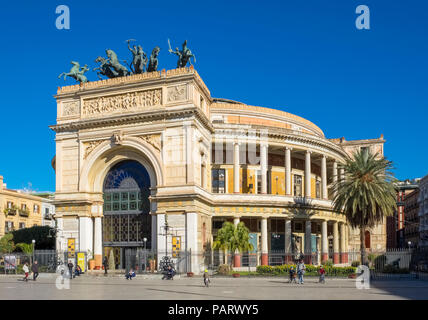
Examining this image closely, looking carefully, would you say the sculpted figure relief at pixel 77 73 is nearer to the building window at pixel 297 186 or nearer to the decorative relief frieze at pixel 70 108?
the decorative relief frieze at pixel 70 108

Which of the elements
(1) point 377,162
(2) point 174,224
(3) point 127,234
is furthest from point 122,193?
(1) point 377,162

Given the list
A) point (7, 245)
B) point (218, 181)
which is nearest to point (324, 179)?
point (218, 181)

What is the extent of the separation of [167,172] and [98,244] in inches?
375

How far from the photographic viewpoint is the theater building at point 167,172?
43.1 m

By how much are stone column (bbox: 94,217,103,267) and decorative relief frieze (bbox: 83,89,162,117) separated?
9.91 m

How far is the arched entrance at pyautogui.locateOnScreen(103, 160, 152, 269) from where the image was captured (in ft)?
150

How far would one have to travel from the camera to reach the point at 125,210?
4653 cm

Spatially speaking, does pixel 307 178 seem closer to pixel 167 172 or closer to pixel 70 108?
pixel 167 172

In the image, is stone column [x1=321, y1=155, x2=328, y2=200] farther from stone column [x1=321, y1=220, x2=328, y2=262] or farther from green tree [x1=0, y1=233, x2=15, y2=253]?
green tree [x1=0, y1=233, x2=15, y2=253]

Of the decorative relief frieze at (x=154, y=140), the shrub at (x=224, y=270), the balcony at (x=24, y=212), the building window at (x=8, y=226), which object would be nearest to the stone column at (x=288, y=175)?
the shrub at (x=224, y=270)

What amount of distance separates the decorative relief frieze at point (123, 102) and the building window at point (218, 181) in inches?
483

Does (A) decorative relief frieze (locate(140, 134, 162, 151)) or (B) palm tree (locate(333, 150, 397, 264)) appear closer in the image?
(B) palm tree (locate(333, 150, 397, 264))

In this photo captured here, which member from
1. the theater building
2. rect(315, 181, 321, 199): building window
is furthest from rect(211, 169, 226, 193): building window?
rect(315, 181, 321, 199): building window
